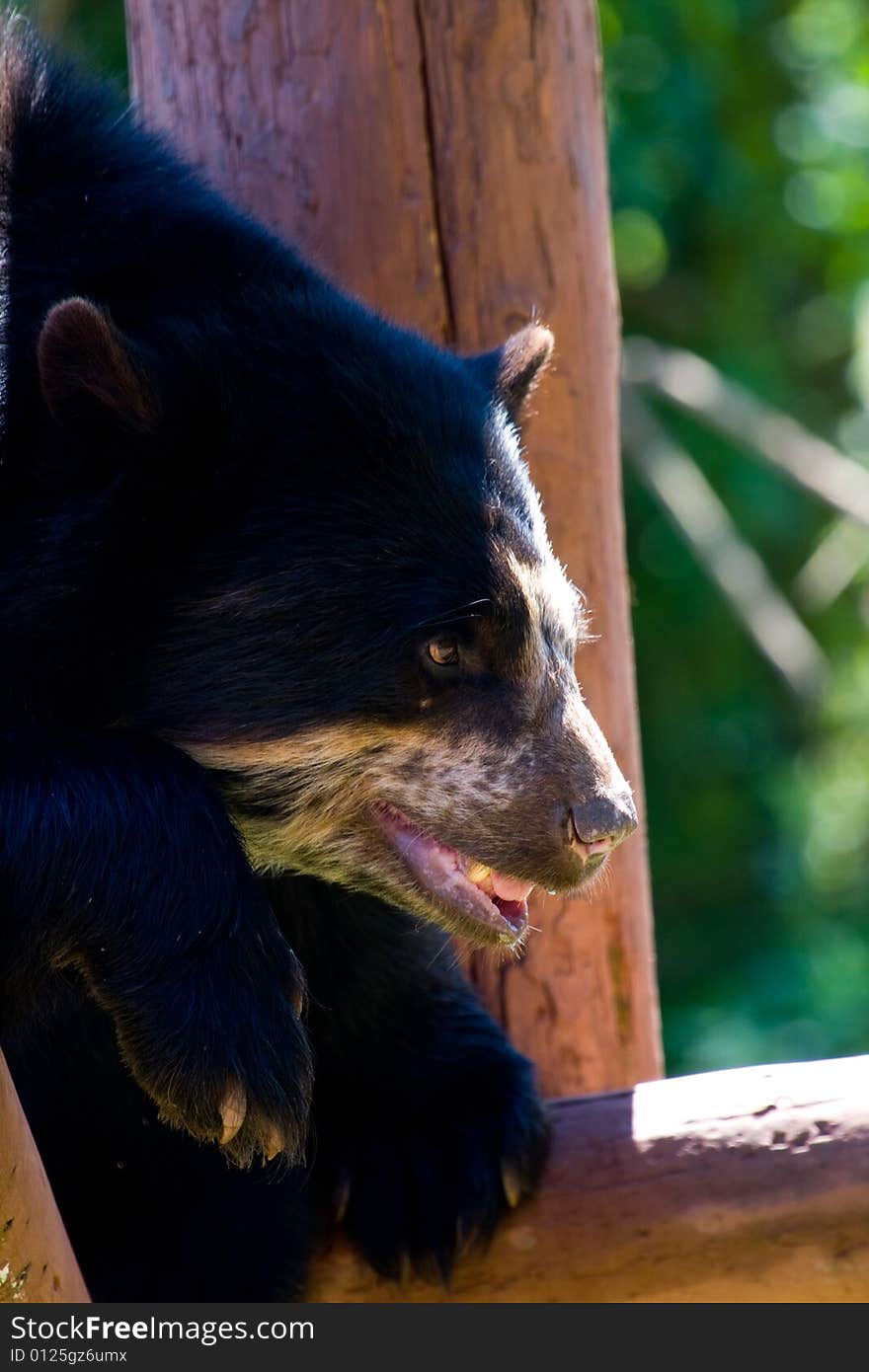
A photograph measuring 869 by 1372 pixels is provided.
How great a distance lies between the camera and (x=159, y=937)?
2068mm

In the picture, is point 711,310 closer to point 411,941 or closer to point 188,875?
point 411,941

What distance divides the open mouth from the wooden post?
2.02 feet

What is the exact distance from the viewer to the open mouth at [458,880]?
243 centimetres

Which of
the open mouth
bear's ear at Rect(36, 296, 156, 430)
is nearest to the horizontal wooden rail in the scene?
the open mouth

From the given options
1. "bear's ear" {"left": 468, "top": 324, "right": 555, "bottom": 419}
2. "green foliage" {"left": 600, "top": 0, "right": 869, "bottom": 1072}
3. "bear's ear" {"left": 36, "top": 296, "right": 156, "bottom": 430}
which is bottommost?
"green foliage" {"left": 600, "top": 0, "right": 869, "bottom": 1072}

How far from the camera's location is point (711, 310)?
8188mm

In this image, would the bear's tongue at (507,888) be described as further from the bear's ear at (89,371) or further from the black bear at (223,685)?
the bear's ear at (89,371)

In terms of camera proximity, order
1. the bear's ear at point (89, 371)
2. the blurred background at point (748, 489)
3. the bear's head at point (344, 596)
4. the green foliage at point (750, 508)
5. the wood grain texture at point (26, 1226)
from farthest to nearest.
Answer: the green foliage at point (750, 508)
the blurred background at point (748, 489)
the bear's head at point (344, 596)
the bear's ear at point (89, 371)
the wood grain texture at point (26, 1226)

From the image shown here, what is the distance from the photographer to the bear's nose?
2.31 meters

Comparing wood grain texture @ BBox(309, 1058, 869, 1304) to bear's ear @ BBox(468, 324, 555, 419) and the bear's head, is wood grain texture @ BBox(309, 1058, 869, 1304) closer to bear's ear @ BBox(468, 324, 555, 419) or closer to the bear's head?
the bear's head

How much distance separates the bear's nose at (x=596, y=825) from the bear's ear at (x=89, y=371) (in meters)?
0.73

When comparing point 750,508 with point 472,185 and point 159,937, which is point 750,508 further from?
point 159,937

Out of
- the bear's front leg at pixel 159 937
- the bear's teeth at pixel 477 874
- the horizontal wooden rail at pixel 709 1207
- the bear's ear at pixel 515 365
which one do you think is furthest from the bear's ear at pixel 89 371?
the horizontal wooden rail at pixel 709 1207

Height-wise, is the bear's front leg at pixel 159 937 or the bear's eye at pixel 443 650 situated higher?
the bear's eye at pixel 443 650
